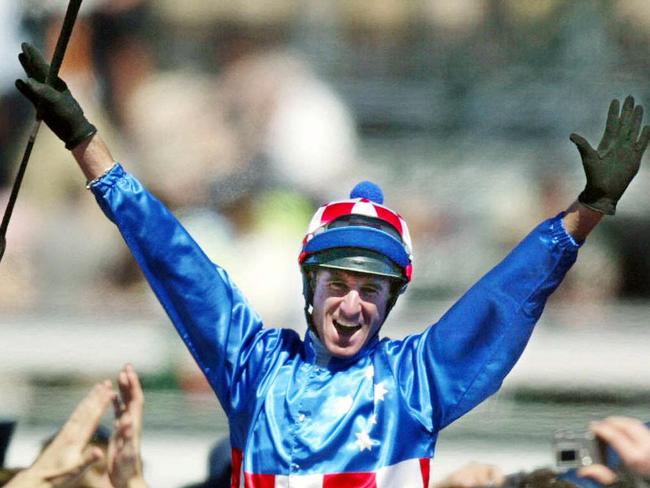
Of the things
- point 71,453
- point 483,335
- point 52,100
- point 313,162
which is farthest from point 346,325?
point 313,162

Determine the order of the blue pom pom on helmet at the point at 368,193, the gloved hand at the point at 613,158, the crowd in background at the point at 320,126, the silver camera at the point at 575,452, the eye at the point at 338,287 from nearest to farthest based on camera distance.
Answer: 1. the gloved hand at the point at 613,158
2. the eye at the point at 338,287
3. the blue pom pom on helmet at the point at 368,193
4. the silver camera at the point at 575,452
5. the crowd in background at the point at 320,126

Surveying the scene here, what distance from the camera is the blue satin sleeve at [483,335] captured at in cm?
258

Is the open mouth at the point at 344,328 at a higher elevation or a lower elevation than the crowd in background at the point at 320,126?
lower

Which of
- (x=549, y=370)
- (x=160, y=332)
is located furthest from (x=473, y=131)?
(x=160, y=332)

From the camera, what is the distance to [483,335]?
2646 mm

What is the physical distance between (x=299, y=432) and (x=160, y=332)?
1.55 meters

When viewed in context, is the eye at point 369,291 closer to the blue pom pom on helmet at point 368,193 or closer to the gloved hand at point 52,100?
the blue pom pom on helmet at point 368,193

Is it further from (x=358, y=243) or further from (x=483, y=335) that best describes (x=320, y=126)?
(x=483, y=335)

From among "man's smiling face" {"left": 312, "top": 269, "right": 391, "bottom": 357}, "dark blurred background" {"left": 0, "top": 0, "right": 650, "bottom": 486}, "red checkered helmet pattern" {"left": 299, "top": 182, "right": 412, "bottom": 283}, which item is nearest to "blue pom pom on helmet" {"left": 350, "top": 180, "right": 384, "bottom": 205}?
"red checkered helmet pattern" {"left": 299, "top": 182, "right": 412, "bottom": 283}

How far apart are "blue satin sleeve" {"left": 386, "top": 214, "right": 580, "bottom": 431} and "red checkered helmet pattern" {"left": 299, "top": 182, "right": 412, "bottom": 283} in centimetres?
16

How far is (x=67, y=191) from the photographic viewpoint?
436 cm

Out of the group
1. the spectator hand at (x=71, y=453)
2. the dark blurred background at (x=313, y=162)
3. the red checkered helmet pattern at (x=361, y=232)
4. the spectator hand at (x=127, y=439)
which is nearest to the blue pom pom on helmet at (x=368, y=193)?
the red checkered helmet pattern at (x=361, y=232)

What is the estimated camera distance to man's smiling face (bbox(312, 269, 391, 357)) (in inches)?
107

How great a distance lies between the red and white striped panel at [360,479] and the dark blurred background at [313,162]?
1.39 meters
